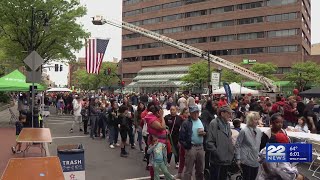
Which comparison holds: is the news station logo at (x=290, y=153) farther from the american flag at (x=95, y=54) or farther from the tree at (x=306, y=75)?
the tree at (x=306, y=75)

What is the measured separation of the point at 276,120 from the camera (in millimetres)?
6176

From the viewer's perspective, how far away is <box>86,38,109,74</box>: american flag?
31156 millimetres

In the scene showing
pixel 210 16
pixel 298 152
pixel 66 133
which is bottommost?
pixel 66 133

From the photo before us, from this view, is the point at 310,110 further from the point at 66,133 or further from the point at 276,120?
the point at 66,133

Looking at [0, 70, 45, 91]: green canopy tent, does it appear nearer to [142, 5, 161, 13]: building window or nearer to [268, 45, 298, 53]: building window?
[268, 45, 298, 53]: building window

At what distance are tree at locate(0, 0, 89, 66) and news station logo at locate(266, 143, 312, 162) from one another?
25993 millimetres

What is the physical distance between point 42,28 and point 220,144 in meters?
27.7

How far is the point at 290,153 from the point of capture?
16.9ft

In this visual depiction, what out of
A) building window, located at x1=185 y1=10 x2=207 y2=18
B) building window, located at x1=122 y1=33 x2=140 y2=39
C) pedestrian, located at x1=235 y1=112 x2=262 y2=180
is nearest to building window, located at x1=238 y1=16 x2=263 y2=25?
building window, located at x1=185 y1=10 x2=207 y2=18

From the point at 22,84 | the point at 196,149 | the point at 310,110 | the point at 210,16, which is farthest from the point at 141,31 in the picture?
the point at 196,149

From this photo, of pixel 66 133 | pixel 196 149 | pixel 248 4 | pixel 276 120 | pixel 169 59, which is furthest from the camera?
pixel 169 59

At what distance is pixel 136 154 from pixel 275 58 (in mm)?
61601

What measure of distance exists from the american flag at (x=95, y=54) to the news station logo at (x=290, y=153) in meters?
26.5

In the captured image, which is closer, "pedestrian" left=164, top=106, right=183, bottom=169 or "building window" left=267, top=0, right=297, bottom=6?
"pedestrian" left=164, top=106, right=183, bottom=169
